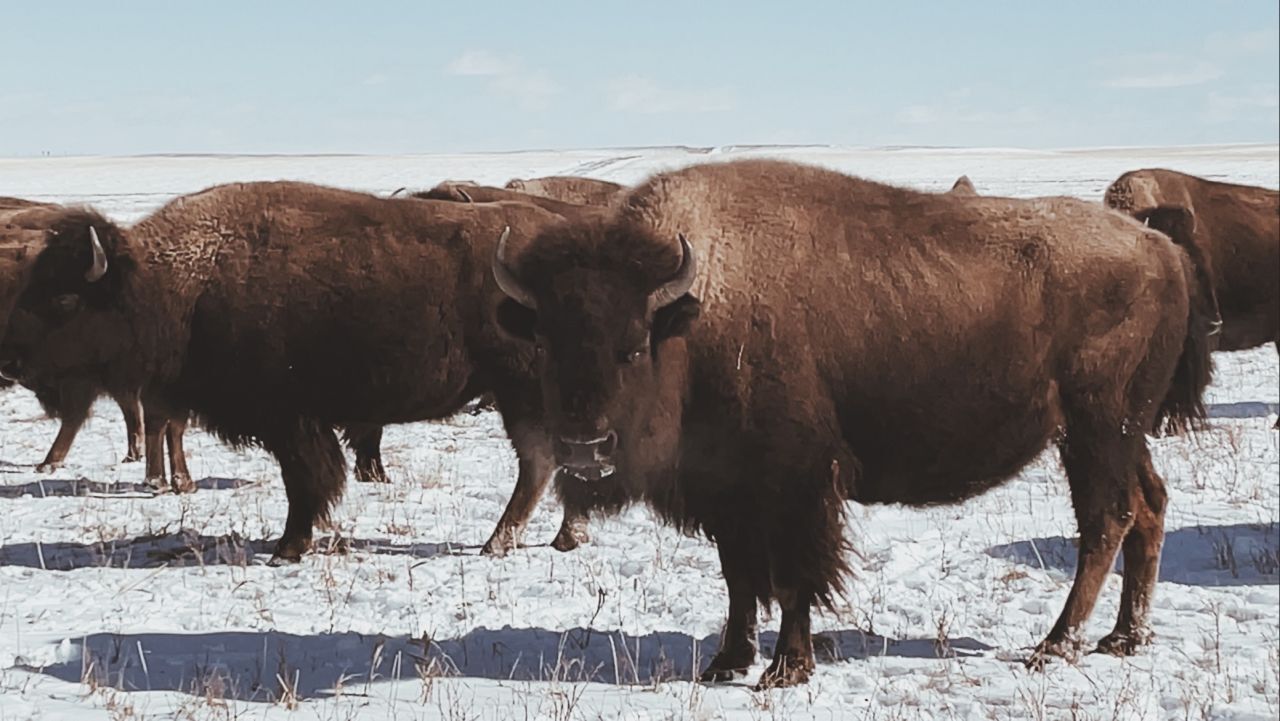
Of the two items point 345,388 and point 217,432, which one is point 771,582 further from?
point 217,432

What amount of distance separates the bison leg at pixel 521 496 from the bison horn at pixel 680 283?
107 inches

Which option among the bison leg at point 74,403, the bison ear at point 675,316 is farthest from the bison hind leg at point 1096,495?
the bison leg at point 74,403

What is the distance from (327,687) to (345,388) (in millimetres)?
2925

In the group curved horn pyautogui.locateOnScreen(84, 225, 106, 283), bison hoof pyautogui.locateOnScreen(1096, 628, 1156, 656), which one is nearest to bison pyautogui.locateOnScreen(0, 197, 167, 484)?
curved horn pyautogui.locateOnScreen(84, 225, 106, 283)

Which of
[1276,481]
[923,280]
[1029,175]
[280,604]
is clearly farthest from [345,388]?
[1029,175]

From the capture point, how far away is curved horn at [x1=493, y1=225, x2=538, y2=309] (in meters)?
5.45

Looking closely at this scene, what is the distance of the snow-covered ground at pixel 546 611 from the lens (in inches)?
205

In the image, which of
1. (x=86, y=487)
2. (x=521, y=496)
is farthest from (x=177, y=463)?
(x=521, y=496)

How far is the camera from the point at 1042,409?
19.7 ft

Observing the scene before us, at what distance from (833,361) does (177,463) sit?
611 centimetres

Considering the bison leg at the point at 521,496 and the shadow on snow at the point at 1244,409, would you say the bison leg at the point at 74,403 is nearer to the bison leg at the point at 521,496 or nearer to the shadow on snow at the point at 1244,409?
the bison leg at the point at 521,496

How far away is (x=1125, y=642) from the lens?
6027mm

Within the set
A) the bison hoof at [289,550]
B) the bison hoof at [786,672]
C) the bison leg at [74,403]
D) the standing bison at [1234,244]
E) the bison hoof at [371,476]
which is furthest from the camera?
the standing bison at [1234,244]

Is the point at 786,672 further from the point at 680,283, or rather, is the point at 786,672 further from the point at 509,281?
the point at 509,281
